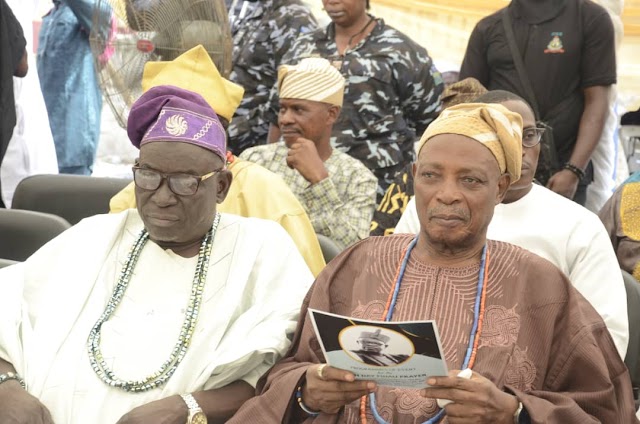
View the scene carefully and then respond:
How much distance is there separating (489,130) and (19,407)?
159 cm

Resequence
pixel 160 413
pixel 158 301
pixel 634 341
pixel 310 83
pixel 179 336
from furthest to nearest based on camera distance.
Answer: pixel 310 83 → pixel 634 341 → pixel 158 301 → pixel 179 336 → pixel 160 413

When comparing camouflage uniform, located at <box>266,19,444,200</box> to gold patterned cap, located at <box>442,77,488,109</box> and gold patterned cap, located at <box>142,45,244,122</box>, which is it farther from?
gold patterned cap, located at <box>142,45,244,122</box>

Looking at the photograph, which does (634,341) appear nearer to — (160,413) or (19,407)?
(160,413)

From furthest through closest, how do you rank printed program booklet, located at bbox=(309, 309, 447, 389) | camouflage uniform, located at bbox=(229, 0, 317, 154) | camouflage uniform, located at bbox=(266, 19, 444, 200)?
camouflage uniform, located at bbox=(229, 0, 317, 154) → camouflage uniform, located at bbox=(266, 19, 444, 200) → printed program booklet, located at bbox=(309, 309, 447, 389)

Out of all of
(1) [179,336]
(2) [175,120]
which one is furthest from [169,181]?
(1) [179,336]

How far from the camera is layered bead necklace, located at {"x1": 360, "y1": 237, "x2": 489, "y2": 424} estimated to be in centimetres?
302

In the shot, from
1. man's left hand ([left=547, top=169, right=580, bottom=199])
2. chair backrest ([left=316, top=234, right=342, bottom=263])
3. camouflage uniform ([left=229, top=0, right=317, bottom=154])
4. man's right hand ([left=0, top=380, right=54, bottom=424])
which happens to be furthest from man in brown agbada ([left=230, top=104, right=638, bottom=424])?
camouflage uniform ([left=229, top=0, right=317, bottom=154])

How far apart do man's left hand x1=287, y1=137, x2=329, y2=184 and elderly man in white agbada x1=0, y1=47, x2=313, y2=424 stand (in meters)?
→ 1.32

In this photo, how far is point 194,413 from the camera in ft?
10.5

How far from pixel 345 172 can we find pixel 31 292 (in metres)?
1.90

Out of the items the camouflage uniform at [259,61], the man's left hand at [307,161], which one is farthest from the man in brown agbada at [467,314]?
the camouflage uniform at [259,61]

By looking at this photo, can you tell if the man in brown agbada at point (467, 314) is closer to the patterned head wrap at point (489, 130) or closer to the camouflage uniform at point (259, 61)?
the patterned head wrap at point (489, 130)

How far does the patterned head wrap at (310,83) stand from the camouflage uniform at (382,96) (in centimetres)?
47

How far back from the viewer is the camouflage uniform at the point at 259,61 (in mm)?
6449
